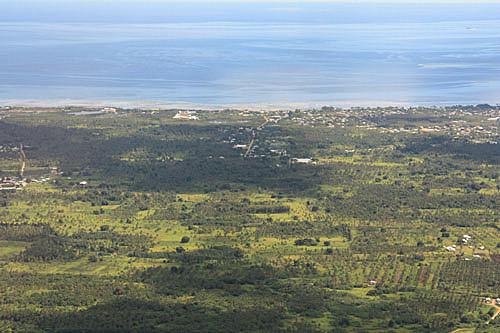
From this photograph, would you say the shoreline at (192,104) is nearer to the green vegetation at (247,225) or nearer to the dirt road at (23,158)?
the green vegetation at (247,225)

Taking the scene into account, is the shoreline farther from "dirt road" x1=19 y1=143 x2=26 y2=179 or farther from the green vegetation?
"dirt road" x1=19 y1=143 x2=26 y2=179

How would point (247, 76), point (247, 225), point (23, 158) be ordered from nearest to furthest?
point (247, 225) → point (23, 158) → point (247, 76)

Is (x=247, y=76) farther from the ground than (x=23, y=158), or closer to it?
farther from the ground

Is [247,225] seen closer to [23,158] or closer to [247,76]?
[23,158]

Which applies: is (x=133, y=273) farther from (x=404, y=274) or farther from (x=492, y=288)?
(x=492, y=288)

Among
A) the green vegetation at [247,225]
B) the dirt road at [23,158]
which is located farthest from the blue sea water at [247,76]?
the dirt road at [23,158]

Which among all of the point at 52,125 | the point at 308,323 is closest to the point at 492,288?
the point at 308,323

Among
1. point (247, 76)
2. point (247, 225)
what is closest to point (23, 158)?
point (247, 225)

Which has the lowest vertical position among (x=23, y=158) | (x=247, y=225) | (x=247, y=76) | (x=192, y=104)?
(x=247, y=225)
